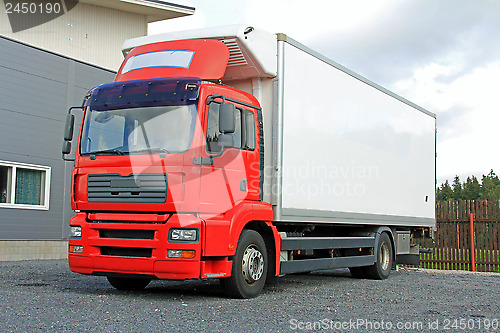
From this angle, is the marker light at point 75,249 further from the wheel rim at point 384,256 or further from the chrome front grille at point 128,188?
the wheel rim at point 384,256

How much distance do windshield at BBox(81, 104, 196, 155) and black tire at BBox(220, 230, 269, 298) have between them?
164 centimetres

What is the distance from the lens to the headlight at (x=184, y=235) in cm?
770

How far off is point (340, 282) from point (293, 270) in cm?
283

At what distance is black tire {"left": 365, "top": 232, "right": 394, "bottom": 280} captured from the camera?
42.0 ft

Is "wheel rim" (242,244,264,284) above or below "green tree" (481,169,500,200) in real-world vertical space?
below

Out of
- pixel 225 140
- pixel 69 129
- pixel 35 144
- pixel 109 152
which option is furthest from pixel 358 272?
pixel 35 144

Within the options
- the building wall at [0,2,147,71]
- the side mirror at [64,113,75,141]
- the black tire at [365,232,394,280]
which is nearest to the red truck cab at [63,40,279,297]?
the side mirror at [64,113,75,141]

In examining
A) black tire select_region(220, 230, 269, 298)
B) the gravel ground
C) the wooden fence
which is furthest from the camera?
the wooden fence

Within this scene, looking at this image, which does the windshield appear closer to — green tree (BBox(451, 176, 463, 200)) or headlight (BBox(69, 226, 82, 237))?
headlight (BBox(69, 226, 82, 237))

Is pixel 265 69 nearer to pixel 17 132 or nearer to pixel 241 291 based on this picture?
pixel 241 291

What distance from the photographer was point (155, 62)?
29.0 feet

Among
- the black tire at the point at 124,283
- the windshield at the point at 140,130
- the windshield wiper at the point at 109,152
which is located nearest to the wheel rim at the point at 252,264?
the windshield at the point at 140,130

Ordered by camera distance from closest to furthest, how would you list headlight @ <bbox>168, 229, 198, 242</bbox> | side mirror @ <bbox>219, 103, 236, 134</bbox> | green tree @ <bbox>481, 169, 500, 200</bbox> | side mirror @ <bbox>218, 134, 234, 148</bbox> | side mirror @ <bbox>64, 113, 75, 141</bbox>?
headlight @ <bbox>168, 229, 198, 242</bbox>, side mirror @ <bbox>219, 103, 236, 134</bbox>, side mirror @ <bbox>218, 134, 234, 148</bbox>, side mirror @ <bbox>64, 113, 75, 141</bbox>, green tree @ <bbox>481, 169, 500, 200</bbox>

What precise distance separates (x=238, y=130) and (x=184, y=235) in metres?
1.72
